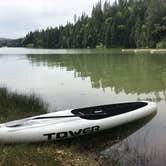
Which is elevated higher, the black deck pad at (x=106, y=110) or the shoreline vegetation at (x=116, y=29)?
the shoreline vegetation at (x=116, y=29)

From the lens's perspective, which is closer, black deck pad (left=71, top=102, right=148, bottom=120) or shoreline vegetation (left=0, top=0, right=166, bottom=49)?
black deck pad (left=71, top=102, right=148, bottom=120)

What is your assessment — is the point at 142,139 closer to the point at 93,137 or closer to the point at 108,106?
the point at 93,137

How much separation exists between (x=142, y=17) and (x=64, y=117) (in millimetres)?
84816

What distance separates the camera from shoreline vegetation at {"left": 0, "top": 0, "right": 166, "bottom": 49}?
75.0 metres

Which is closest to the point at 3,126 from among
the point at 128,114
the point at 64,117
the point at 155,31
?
the point at 64,117

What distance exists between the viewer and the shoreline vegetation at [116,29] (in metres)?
75.0

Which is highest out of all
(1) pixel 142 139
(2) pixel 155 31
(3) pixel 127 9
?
(3) pixel 127 9

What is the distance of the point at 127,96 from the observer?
1477cm

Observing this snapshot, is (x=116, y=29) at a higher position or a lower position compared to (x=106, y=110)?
higher

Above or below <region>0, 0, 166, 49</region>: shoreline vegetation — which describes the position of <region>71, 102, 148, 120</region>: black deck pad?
below

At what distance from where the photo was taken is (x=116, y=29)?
3716 inches

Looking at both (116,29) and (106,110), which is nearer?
(106,110)

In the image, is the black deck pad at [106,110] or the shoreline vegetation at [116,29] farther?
the shoreline vegetation at [116,29]

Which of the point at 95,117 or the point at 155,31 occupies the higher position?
the point at 155,31
